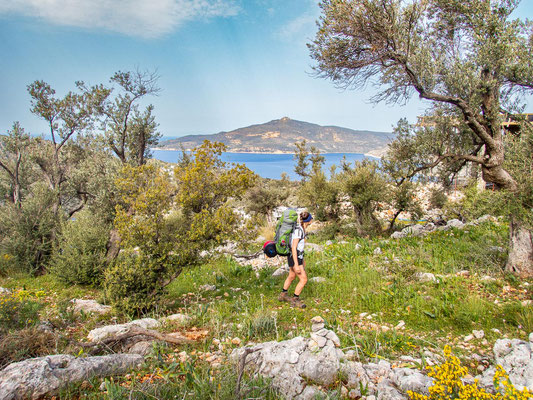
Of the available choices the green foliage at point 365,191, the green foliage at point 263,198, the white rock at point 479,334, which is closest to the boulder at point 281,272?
the white rock at point 479,334

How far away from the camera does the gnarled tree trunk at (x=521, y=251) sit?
22.6 ft

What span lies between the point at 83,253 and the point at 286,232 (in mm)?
7936

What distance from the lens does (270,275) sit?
8938 millimetres

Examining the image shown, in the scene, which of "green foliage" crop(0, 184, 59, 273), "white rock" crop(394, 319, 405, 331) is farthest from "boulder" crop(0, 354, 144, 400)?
"green foliage" crop(0, 184, 59, 273)

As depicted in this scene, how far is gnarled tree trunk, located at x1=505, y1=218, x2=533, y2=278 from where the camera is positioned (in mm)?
6891

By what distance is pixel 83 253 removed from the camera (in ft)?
32.9

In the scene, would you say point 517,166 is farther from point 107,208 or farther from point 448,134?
point 107,208

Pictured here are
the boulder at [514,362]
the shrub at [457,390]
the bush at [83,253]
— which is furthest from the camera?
the bush at [83,253]

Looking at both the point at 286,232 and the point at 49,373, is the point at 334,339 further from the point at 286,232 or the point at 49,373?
the point at 49,373

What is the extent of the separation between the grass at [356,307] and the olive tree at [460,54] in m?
1.90

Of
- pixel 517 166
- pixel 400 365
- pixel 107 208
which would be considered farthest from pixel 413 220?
pixel 107 208

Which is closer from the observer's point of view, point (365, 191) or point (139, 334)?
point (139, 334)

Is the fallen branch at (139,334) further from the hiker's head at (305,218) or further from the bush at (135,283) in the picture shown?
the hiker's head at (305,218)

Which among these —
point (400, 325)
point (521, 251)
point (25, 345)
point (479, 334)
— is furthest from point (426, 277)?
point (25, 345)
